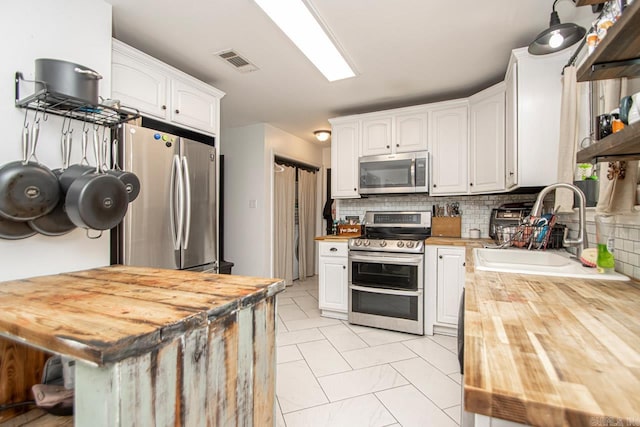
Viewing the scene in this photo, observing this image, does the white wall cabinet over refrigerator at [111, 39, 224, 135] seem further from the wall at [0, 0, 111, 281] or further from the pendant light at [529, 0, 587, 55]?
the pendant light at [529, 0, 587, 55]

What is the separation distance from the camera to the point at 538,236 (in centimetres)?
A: 207

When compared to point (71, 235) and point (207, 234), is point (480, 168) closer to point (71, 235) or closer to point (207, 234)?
point (207, 234)

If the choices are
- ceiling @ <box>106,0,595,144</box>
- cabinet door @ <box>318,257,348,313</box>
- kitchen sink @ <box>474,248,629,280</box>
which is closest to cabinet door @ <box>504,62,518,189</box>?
ceiling @ <box>106,0,595,144</box>

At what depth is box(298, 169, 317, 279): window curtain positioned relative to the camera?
502 cm

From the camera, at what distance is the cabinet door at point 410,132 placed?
316 cm

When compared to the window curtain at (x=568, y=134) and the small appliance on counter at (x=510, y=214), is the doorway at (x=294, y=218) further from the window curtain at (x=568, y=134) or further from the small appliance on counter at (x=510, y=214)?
the window curtain at (x=568, y=134)

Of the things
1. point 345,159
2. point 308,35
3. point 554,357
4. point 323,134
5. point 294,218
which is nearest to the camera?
point 554,357

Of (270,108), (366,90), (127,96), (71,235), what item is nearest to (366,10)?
(366,90)

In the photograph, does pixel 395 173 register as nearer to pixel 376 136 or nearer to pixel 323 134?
pixel 376 136

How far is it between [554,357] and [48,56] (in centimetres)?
235

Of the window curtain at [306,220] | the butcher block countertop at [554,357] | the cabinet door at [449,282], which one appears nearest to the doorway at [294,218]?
the window curtain at [306,220]

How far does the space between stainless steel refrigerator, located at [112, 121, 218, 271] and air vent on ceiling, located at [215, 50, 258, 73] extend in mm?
753

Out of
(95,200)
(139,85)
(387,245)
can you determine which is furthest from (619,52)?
(139,85)

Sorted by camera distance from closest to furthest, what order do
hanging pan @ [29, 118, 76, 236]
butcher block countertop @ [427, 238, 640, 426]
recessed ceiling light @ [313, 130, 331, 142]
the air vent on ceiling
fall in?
butcher block countertop @ [427, 238, 640, 426] → hanging pan @ [29, 118, 76, 236] → the air vent on ceiling → recessed ceiling light @ [313, 130, 331, 142]
